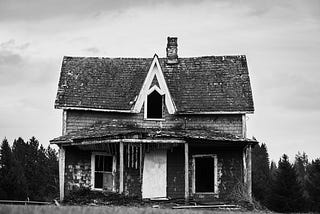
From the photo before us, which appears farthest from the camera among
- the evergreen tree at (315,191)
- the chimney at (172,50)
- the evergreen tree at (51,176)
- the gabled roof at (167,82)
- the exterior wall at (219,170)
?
the evergreen tree at (51,176)

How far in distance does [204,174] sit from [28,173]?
4633cm

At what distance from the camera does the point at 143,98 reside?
30141 mm

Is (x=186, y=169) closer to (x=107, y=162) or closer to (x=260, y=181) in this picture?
(x=107, y=162)

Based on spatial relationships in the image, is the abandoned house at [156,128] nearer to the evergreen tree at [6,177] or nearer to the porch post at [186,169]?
the porch post at [186,169]

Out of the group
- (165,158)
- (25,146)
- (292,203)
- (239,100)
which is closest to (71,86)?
(165,158)

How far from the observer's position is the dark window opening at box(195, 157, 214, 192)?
1171 inches

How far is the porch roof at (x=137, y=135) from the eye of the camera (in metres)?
26.8

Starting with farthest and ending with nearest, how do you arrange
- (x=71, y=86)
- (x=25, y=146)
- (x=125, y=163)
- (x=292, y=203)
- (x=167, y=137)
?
(x=25, y=146) → (x=292, y=203) → (x=71, y=86) → (x=125, y=163) → (x=167, y=137)

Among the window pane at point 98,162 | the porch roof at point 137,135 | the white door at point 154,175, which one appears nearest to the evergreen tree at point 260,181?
the white door at point 154,175

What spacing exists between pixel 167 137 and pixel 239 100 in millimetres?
4915

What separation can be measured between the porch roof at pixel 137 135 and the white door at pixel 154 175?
1.21m

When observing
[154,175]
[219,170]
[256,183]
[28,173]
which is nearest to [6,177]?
[28,173]

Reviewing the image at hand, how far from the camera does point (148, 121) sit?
1190 inches

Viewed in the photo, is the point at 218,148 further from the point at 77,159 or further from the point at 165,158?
the point at 77,159
